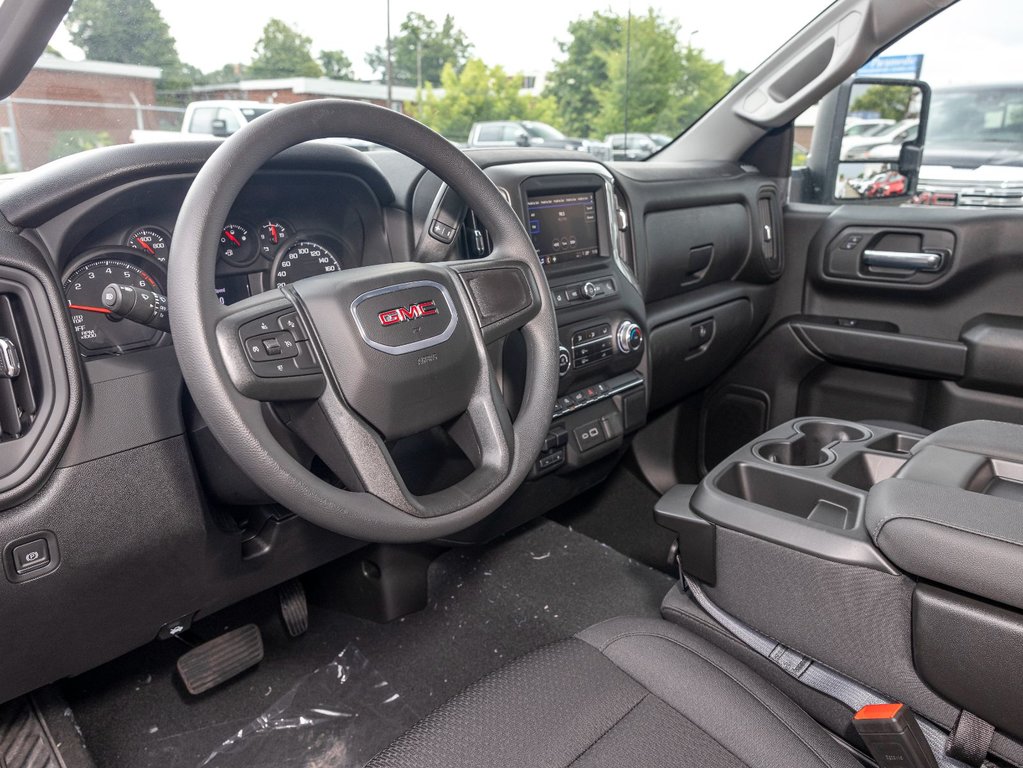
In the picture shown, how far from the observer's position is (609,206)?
1.69m

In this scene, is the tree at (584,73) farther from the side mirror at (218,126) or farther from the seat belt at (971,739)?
the seat belt at (971,739)

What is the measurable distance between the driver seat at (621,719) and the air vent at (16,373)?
0.60 meters

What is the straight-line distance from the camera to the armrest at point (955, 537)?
2.92 feet

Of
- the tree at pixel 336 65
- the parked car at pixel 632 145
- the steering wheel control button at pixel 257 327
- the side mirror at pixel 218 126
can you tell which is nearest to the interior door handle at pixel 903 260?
the parked car at pixel 632 145

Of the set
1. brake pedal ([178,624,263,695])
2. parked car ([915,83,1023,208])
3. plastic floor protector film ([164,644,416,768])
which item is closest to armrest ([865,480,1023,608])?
plastic floor protector film ([164,644,416,768])

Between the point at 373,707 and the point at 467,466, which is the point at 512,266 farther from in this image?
the point at 373,707

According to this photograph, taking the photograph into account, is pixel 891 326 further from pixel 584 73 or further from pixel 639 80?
pixel 584 73

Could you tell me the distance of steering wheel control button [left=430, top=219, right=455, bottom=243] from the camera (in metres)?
1.29

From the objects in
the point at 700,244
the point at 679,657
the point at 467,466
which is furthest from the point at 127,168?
the point at 700,244

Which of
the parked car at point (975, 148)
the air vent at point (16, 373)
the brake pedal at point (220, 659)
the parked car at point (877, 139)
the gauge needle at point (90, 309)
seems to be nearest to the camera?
the air vent at point (16, 373)

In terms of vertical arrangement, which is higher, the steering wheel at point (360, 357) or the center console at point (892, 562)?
the steering wheel at point (360, 357)

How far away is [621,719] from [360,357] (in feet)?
1.70

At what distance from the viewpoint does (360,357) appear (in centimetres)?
95

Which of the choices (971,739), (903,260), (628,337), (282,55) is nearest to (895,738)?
(971,739)
